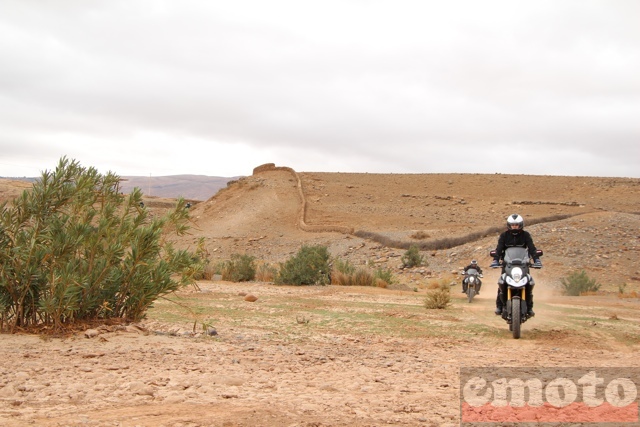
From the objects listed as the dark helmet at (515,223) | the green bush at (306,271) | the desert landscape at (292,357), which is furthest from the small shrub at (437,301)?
the green bush at (306,271)

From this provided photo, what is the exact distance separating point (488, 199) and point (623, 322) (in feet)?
158

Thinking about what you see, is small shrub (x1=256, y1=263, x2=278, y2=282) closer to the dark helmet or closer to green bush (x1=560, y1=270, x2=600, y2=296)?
green bush (x1=560, y1=270, x2=600, y2=296)

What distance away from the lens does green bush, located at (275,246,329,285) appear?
25.1 m

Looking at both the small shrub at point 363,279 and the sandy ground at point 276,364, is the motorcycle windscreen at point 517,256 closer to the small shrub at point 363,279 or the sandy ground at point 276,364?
the sandy ground at point 276,364

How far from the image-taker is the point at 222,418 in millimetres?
5250

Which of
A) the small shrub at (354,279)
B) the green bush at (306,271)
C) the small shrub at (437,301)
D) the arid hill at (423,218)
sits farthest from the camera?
the arid hill at (423,218)

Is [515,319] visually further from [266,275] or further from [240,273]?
[266,275]

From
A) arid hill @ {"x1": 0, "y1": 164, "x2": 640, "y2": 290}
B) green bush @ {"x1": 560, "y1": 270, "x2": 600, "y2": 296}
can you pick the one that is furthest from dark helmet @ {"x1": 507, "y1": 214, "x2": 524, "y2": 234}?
arid hill @ {"x1": 0, "y1": 164, "x2": 640, "y2": 290}

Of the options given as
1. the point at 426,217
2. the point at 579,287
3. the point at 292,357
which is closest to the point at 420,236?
the point at 426,217

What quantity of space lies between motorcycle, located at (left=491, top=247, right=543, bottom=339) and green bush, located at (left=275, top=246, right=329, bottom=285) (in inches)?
557

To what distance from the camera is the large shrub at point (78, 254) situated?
8.70m

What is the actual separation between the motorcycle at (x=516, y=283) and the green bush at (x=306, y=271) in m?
14.2

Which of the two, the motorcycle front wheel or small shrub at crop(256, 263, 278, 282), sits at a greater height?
the motorcycle front wheel

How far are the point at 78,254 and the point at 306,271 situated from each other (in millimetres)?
16162
